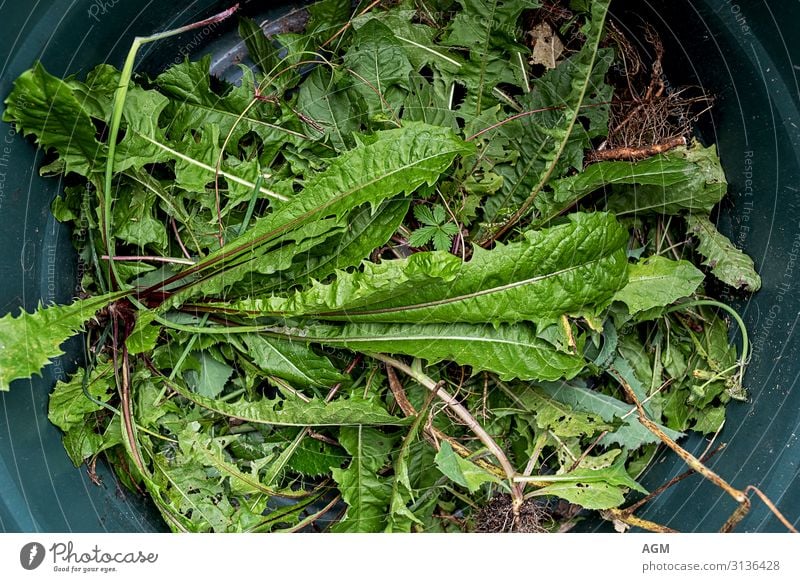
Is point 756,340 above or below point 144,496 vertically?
above

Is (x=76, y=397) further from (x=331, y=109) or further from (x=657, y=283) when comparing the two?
(x=657, y=283)

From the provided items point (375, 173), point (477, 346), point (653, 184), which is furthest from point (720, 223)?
point (375, 173)

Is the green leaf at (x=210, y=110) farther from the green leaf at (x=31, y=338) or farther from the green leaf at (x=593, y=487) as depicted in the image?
the green leaf at (x=593, y=487)

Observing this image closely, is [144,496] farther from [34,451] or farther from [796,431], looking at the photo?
[796,431]

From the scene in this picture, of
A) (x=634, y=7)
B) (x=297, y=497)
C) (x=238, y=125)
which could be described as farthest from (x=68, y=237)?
(x=634, y=7)

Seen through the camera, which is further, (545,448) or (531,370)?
(545,448)

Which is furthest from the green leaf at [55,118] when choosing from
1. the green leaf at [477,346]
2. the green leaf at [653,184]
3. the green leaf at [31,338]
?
the green leaf at [653,184]

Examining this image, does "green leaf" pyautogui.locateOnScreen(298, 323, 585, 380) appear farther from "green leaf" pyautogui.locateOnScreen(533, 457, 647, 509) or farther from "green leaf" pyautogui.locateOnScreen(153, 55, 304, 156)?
"green leaf" pyautogui.locateOnScreen(153, 55, 304, 156)
